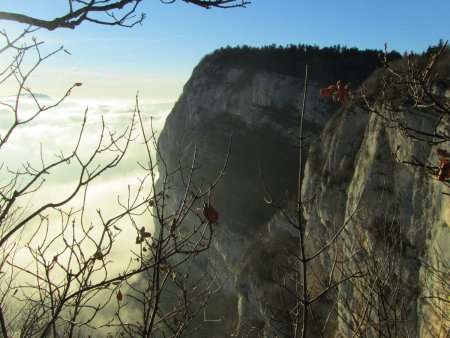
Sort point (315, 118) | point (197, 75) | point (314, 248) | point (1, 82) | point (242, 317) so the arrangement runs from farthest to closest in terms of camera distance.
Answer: point (197, 75) < point (315, 118) < point (242, 317) < point (314, 248) < point (1, 82)

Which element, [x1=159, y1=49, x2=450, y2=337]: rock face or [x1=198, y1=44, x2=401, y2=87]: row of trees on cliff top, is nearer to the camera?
[x1=159, y1=49, x2=450, y2=337]: rock face

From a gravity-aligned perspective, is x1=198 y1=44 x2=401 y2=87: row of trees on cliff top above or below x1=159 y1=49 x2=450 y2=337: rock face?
above

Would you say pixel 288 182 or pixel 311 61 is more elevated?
pixel 311 61

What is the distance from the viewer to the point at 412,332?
1602 centimetres

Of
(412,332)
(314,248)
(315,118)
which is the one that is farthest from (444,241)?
(315,118)

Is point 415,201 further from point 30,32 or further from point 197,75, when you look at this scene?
point 197,75

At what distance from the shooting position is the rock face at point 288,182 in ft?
53.7

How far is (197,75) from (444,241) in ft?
209

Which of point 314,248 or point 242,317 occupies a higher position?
point 314,248

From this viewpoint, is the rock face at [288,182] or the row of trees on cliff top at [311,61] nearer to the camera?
the rock face at [288,182]

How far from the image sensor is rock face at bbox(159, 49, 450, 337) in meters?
16.4

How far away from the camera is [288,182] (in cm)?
5591

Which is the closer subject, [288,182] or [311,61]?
[288,182]

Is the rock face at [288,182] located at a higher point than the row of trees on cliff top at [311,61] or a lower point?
lower
